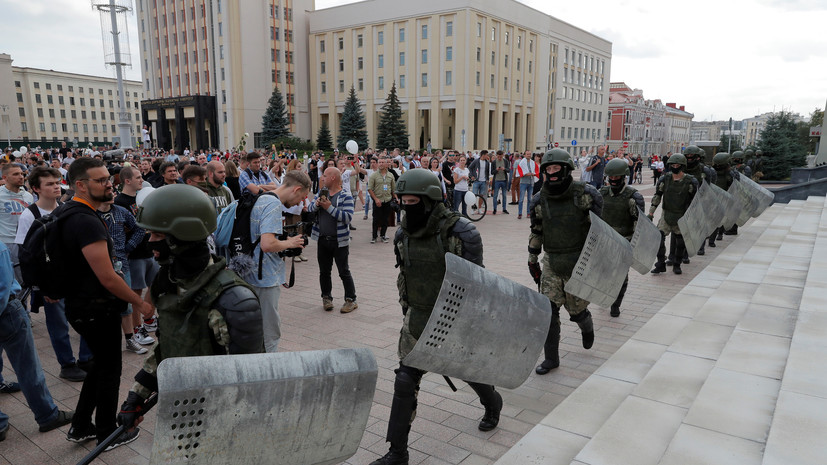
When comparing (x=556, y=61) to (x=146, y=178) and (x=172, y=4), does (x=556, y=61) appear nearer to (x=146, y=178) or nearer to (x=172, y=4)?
(x=172, y=4)

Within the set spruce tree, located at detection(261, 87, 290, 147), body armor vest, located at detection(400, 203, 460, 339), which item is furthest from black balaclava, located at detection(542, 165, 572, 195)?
spruce tree, located at detection(261, 87, 290, 147)

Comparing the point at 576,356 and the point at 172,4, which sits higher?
the point at 172,4

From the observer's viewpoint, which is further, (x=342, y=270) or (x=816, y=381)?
(x=342, y=270)

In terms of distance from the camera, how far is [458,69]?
54250mm

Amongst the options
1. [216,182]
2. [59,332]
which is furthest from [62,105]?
[59,332]

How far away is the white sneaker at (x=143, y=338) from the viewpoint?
5652mm

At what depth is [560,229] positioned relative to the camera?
4.91 meters

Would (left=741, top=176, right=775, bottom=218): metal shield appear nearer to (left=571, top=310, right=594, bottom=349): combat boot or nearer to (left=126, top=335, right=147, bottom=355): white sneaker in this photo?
(left=571, top=310, right=594, bottom=349): combat boot

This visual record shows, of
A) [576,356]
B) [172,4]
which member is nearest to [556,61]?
[172,4]

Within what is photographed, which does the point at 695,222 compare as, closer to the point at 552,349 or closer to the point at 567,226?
the point at 567,226

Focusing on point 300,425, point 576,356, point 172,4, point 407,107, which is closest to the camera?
point 300,425

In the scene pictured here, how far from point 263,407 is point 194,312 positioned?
641mm

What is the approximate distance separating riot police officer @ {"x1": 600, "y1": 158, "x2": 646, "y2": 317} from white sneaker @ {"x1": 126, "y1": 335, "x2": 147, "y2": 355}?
19.2 feet

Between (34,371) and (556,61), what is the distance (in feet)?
248
